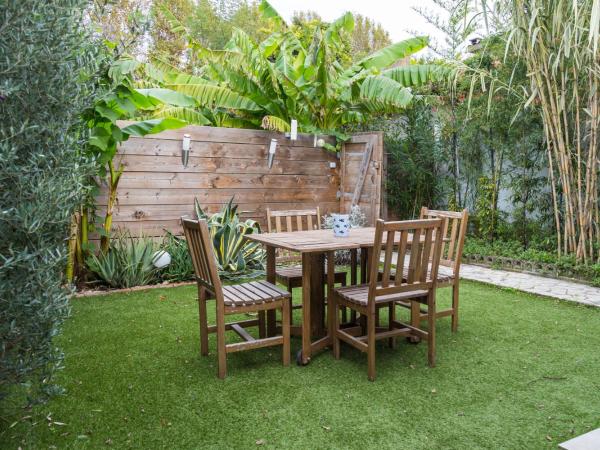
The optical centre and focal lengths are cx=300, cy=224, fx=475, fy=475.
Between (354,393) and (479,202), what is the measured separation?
4.48 meters

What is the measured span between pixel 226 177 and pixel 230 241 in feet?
3.34

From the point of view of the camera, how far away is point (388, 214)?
7.29 m

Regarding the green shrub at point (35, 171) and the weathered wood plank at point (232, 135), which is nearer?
the green shrub at point (35, 171)

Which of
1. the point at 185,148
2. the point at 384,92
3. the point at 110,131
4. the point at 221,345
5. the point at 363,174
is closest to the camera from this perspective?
the point at 221,345

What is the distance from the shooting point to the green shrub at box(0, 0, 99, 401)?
1634 millimetres

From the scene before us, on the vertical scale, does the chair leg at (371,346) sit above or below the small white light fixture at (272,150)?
below

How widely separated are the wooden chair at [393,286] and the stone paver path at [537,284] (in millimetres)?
2237

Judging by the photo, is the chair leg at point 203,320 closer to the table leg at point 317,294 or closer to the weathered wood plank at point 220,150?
the table leg at point 317,294

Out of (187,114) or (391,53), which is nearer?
(391,53)

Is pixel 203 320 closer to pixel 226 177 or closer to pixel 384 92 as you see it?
pixel 226 177

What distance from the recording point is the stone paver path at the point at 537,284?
4.49 metres

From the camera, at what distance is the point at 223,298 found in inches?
109

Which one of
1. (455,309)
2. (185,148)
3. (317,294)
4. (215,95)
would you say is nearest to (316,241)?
(317,294)

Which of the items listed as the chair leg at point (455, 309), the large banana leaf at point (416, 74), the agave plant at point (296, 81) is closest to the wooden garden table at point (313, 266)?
the chair leg at point (455, 309)
